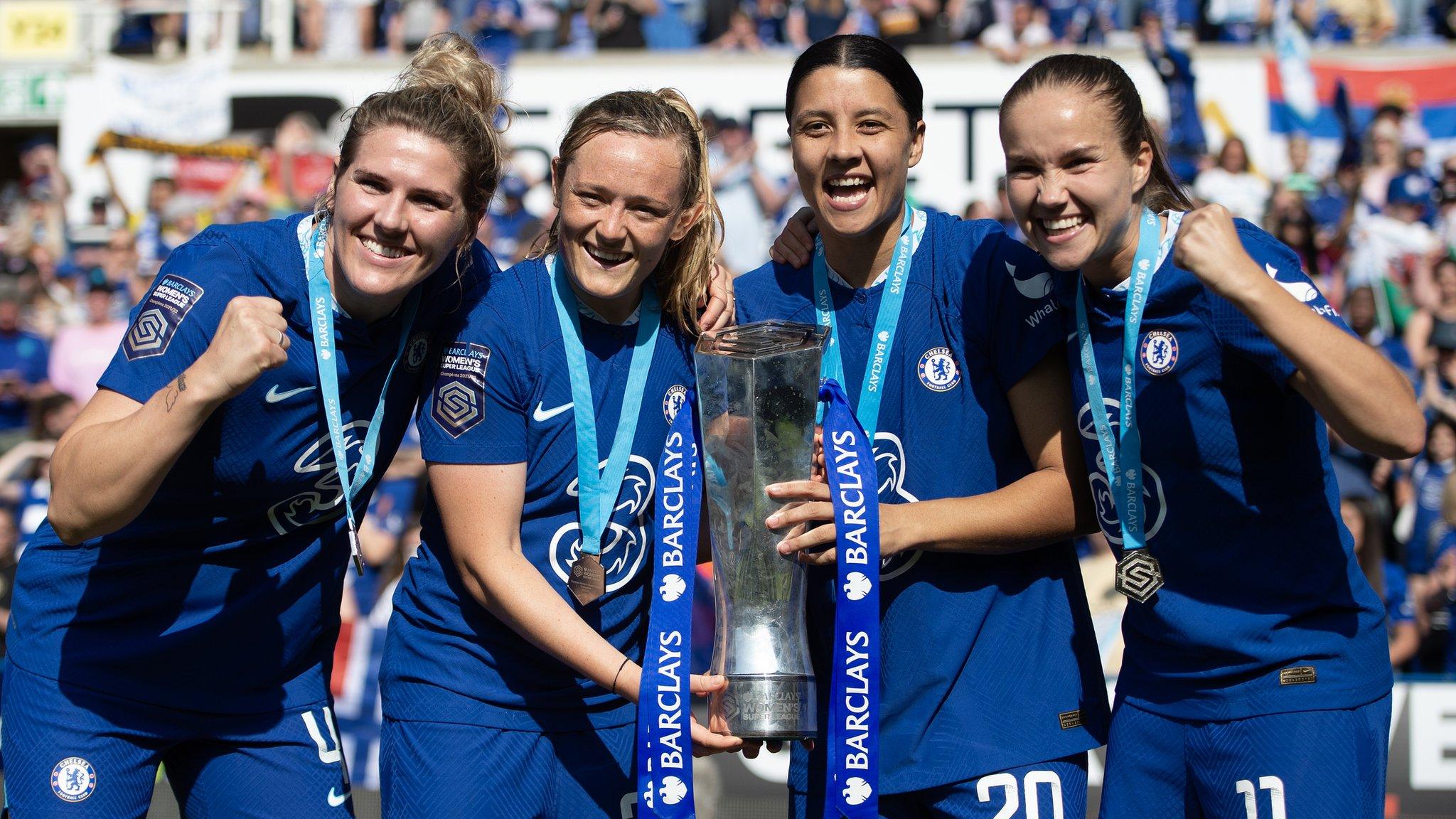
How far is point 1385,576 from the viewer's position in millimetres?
6465

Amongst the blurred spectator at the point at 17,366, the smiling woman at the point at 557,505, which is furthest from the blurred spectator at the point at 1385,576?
→ the blurred spectator at the point at 17,366

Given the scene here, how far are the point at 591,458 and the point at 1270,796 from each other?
148cm

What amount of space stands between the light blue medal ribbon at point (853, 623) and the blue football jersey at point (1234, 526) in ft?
1.79

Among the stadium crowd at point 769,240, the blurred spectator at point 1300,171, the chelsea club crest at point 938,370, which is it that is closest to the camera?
the chelsea club crest at point 938,370

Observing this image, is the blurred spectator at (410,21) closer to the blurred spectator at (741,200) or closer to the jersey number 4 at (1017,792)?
the blurred spectator at (741,200)

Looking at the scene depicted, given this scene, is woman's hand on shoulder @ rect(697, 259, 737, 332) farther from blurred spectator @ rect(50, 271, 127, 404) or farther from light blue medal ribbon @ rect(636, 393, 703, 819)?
blurred spectator @ rect(50, 271, 127, 404)

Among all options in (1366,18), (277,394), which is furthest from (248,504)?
(1366,18)

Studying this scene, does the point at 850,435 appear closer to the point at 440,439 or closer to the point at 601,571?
the point at 601,571

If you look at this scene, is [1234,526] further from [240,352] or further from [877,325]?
[240,352]

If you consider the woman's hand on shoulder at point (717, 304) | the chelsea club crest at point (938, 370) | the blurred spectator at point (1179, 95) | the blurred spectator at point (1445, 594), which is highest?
the blurred spectator at point (1179, 95)

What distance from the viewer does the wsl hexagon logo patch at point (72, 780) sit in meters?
2.90

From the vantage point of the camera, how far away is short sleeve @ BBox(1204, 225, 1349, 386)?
2.62m

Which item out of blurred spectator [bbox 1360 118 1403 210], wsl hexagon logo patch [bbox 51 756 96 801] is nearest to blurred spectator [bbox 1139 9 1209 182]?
blurred spectator [bbox 1360 118 1403 210]

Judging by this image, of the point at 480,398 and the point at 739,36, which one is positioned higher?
the point at 739,36
